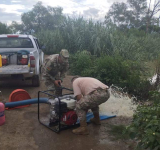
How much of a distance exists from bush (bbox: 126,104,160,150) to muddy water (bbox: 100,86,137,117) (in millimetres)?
2513

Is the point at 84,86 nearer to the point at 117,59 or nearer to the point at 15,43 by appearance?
the point at 117,59

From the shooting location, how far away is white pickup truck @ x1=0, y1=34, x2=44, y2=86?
6.65 metres

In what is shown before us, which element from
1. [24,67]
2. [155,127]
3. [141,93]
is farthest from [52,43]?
[155,127]

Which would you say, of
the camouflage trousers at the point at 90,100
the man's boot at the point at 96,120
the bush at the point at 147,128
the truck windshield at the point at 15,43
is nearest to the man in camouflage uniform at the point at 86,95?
the camouflage trousers at the point at 90,100

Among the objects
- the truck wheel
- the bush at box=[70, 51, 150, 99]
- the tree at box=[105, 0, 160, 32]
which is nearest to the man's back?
the bush at box=[70, 51, 150, 99]

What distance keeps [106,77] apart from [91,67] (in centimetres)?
120

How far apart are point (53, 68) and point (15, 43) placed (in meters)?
3.14

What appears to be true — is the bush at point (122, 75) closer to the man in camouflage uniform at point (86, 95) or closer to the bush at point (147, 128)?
→ the man in camouflage uniform at point (86, 95)

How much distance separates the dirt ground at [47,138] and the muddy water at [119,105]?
16.4 inches

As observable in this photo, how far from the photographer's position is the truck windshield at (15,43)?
314 inches

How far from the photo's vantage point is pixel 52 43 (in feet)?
49.2

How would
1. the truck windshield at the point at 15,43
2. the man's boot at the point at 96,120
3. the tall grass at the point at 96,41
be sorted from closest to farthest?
1. the man's boot at the point at 96,120
2. the truck windshield at the point at 15,43
3. the tall grass at the point at 96,41

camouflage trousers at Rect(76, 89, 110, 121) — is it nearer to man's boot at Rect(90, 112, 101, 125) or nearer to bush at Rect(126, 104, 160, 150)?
man's boot at Rect(90, 112, 101, 125)

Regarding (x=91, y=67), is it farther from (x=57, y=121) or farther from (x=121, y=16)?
(x=121, y=16)
